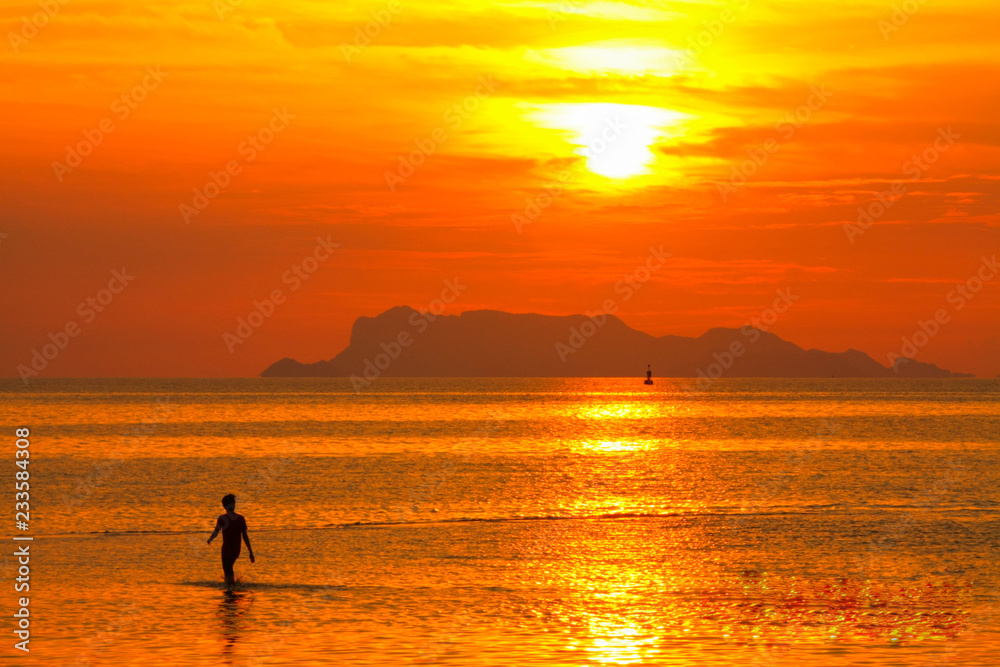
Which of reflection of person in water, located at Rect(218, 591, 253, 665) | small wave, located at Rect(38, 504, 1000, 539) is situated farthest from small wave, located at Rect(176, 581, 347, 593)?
small wave, located at Rect(38, 504, 1000, 539)

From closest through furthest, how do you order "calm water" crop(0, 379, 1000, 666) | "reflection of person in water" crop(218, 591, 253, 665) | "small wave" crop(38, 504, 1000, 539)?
"reflection of person in water" crop(218, 591, 253, 665)
"calm water" crop(0, 379, 1000, 666)
"small wave" crop(38, 504, 1000, 539)

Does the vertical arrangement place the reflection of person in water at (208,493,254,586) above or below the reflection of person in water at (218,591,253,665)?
above

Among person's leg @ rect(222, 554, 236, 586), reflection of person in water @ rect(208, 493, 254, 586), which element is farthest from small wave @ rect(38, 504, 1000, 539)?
reflection of person in water @ rect(208, 493, 254, 586)

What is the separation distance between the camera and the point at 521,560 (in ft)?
110

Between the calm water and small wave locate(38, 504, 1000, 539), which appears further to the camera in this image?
small wave locate(38, 504, 1000, 539)

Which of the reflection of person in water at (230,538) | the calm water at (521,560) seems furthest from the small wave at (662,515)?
the reflection of person in water at (230,538)

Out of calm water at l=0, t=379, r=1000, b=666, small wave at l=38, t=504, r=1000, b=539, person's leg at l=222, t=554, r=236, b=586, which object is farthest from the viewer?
small wave at l=38, t=504, r=1000, b=539

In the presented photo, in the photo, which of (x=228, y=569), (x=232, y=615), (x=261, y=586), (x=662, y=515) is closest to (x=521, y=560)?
(x=261, y=586)

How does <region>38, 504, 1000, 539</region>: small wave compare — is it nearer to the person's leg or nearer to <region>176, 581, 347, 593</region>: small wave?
<region>176, 581, 347, 593</region>: small wave

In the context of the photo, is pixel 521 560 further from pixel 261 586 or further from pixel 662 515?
pixel 662 515

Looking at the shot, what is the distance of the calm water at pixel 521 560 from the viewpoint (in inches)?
874

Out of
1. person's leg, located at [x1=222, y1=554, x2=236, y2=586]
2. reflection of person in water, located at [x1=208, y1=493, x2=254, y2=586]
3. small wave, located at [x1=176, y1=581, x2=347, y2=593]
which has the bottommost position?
small wave, located at [x1=176, y1=581, x2=347, y2=593]

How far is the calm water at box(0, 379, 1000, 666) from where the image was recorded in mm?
22203

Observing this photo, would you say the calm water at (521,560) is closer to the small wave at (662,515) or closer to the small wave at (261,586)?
the small wave at (261,586)
